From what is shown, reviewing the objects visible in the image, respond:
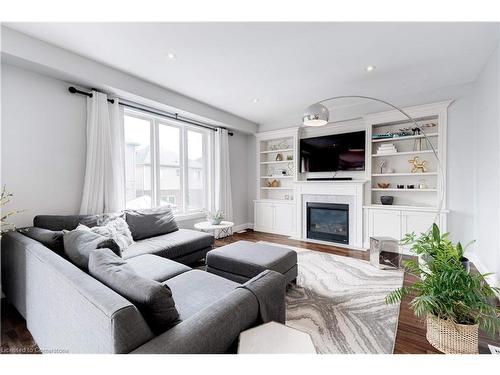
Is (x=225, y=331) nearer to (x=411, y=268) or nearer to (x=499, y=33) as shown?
(x=411, y=268)

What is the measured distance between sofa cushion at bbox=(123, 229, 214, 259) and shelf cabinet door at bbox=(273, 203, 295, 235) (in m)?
2.19

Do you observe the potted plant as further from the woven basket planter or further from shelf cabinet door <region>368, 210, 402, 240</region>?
shelf cabinet door <region>368, 210, 402, 240</region>

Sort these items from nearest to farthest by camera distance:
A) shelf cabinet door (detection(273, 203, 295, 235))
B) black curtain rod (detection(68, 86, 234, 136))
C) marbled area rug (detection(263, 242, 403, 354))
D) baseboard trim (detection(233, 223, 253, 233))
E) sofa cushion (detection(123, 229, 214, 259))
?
marbled area rug (detection(263, 242, 403, 354))
sofa cushion (detection(123, 229, 214, 259))
black curtain rod (detection(68, 86, 234, 136))
shelf cabinet door (detection(273, 203, 295, 235))
baseboard trim (detection(233, 223, 253, 233))

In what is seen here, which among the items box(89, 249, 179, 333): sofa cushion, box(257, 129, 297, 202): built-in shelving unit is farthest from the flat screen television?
box(89, 249, 179, 333): sofa cushion

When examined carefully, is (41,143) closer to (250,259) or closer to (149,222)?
(149,222)

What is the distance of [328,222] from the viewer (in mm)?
4301

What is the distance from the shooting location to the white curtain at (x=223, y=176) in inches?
183

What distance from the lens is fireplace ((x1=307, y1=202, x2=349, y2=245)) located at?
13.4ft

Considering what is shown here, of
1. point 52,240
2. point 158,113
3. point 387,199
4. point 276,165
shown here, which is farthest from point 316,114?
point 276,165

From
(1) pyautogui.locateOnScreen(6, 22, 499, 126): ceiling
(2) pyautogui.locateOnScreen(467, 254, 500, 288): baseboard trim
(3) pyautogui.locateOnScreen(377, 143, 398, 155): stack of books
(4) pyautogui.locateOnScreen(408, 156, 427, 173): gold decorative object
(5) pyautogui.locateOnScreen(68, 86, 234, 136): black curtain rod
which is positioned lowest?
(2) pyautogui.locateOnScreen(467, 254, 500, 288): baseboard trim

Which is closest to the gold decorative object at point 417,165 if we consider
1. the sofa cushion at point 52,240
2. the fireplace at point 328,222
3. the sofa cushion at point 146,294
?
the fireplace at point 328,222

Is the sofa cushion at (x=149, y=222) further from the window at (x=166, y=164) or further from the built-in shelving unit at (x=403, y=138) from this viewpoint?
the built-in shelving unit at (x=403, y=138)

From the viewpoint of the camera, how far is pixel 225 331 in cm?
95
